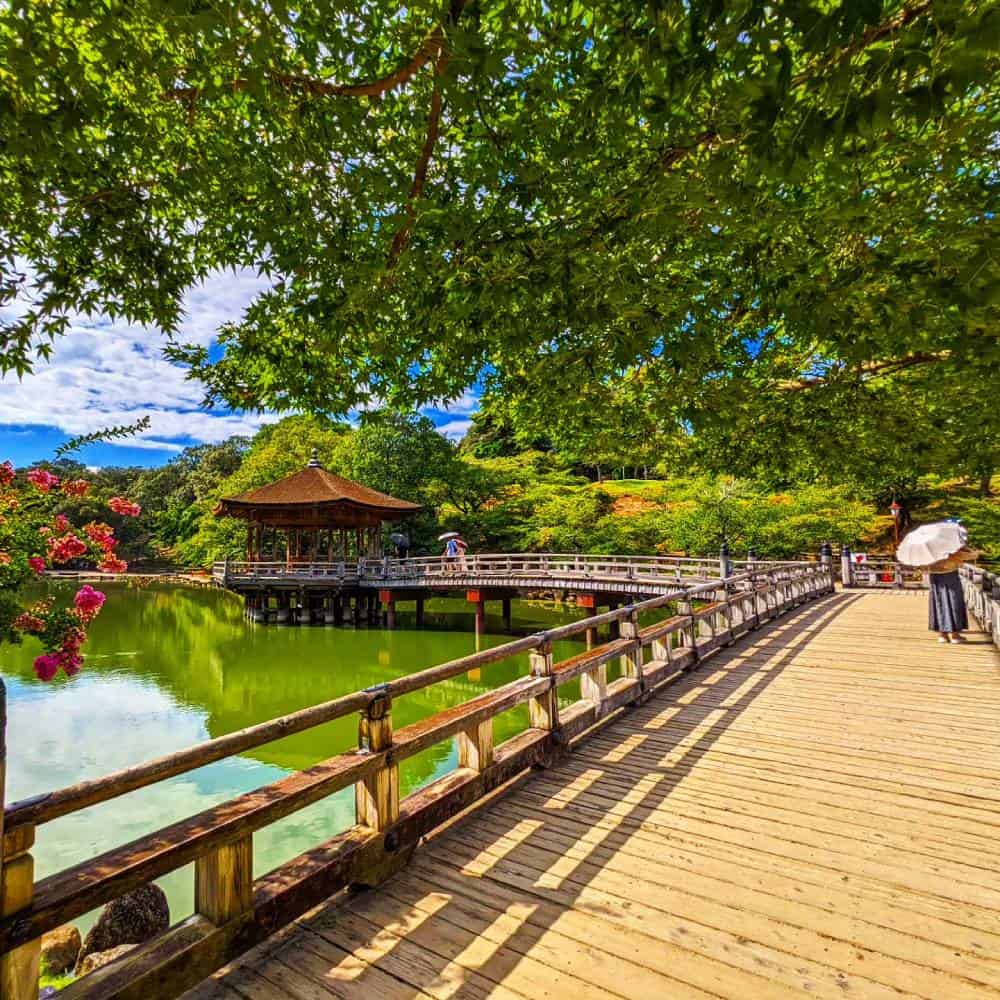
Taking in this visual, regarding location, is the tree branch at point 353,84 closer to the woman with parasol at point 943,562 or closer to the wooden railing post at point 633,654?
the wooden railing post at point 633,654

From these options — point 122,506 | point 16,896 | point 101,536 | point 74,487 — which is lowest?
point 16,896

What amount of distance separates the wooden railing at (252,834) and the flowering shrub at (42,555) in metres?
3.02

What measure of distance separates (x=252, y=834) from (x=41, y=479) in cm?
410

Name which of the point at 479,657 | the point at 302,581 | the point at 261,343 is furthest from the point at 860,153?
the point at 302,581

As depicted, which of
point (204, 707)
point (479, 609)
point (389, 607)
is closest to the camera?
point (204, 707)

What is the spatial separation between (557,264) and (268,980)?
4.32 meters

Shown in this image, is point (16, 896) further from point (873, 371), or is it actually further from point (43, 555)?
point (873, 371)

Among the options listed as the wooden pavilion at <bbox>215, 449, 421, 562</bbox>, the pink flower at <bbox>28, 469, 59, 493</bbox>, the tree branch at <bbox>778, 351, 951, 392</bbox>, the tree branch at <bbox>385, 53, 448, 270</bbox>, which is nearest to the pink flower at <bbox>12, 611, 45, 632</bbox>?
the pink flower at <bbox>28, 469, 59, 493</bbox>

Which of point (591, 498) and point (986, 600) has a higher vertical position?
point (591, 498)

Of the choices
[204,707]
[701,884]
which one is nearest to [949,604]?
[701,884]

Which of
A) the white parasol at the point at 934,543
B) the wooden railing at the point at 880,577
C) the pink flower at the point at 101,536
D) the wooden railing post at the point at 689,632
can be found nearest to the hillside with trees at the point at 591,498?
the white parasol at the point at 934,543

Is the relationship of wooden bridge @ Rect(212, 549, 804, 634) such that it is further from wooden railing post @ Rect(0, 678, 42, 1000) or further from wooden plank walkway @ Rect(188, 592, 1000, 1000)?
wooden railing post @ Rect(0, 678, 42, 1000)

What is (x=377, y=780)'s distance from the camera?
3.18 m

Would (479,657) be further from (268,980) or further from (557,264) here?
A: (557,264)
